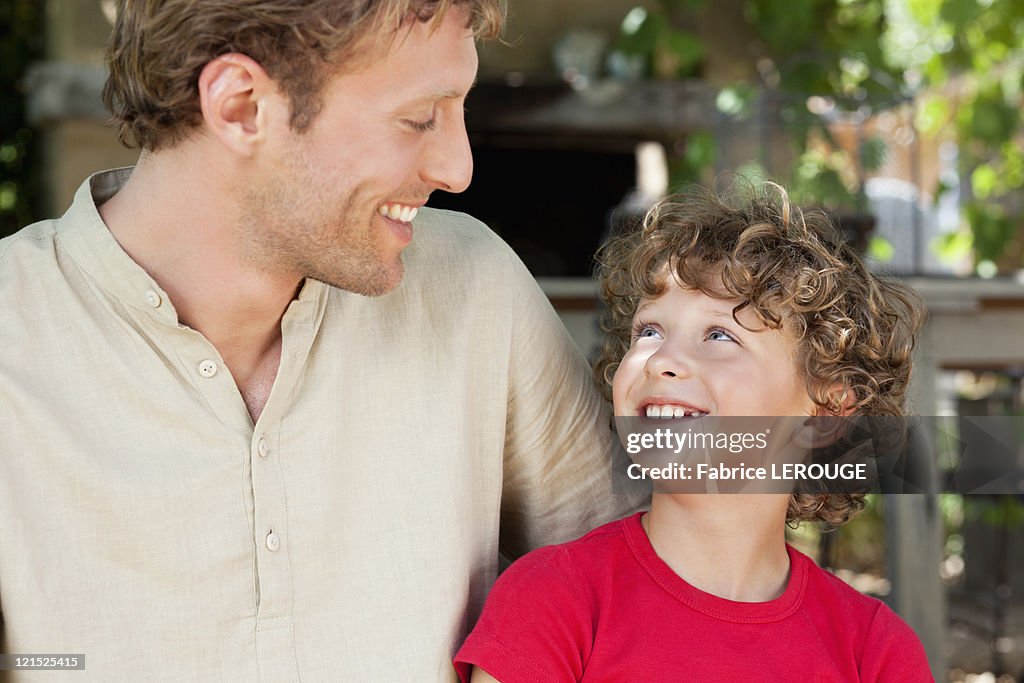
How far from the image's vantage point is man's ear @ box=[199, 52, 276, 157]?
1.41 meters

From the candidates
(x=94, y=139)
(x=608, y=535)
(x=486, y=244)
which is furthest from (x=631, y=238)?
(x=94, y=139)

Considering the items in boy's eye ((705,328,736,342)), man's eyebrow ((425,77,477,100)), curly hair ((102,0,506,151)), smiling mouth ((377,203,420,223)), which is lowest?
boy's eye ((705,328,736,342))

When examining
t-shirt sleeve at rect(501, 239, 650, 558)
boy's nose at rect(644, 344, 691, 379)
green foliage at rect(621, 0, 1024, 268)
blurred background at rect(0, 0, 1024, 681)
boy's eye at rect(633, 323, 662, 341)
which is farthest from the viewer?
green foliage at rect(621, 0, 1024, 268)

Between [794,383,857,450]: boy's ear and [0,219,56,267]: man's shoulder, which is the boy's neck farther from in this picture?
[0,219,56,267]: man's shoulder

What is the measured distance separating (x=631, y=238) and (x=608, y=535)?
1.57ft

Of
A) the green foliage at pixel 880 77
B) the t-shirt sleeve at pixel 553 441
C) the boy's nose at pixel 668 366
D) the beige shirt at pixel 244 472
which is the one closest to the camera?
the beige shirt at pixel 244 472

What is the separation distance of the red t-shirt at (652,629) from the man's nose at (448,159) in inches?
19.5

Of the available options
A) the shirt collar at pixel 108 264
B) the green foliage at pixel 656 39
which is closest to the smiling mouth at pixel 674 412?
the shirt collar at pixel 108 264

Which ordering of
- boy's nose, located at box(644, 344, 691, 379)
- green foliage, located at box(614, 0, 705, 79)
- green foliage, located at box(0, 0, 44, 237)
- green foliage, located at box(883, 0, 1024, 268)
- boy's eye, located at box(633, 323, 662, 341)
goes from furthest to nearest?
green foliage, located at box(0, 0, 44, 237) → green foliage, located at box(614, 0, 705, 79) → green foliage, located at box(883, 0, 1024, 268) → boy's eye, located at box(633, 323, 662, 341) → boy's nose, located at box(644, 344, 691, 379)

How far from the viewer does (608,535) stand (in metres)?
1.49

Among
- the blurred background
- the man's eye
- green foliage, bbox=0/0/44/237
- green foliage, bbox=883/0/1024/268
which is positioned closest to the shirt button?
the man's eye

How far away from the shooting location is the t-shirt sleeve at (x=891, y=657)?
1.39 metres

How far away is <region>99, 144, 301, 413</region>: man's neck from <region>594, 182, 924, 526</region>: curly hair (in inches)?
19.5

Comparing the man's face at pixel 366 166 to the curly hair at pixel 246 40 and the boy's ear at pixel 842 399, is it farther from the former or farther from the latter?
the boy's ear at pixel 842 399
